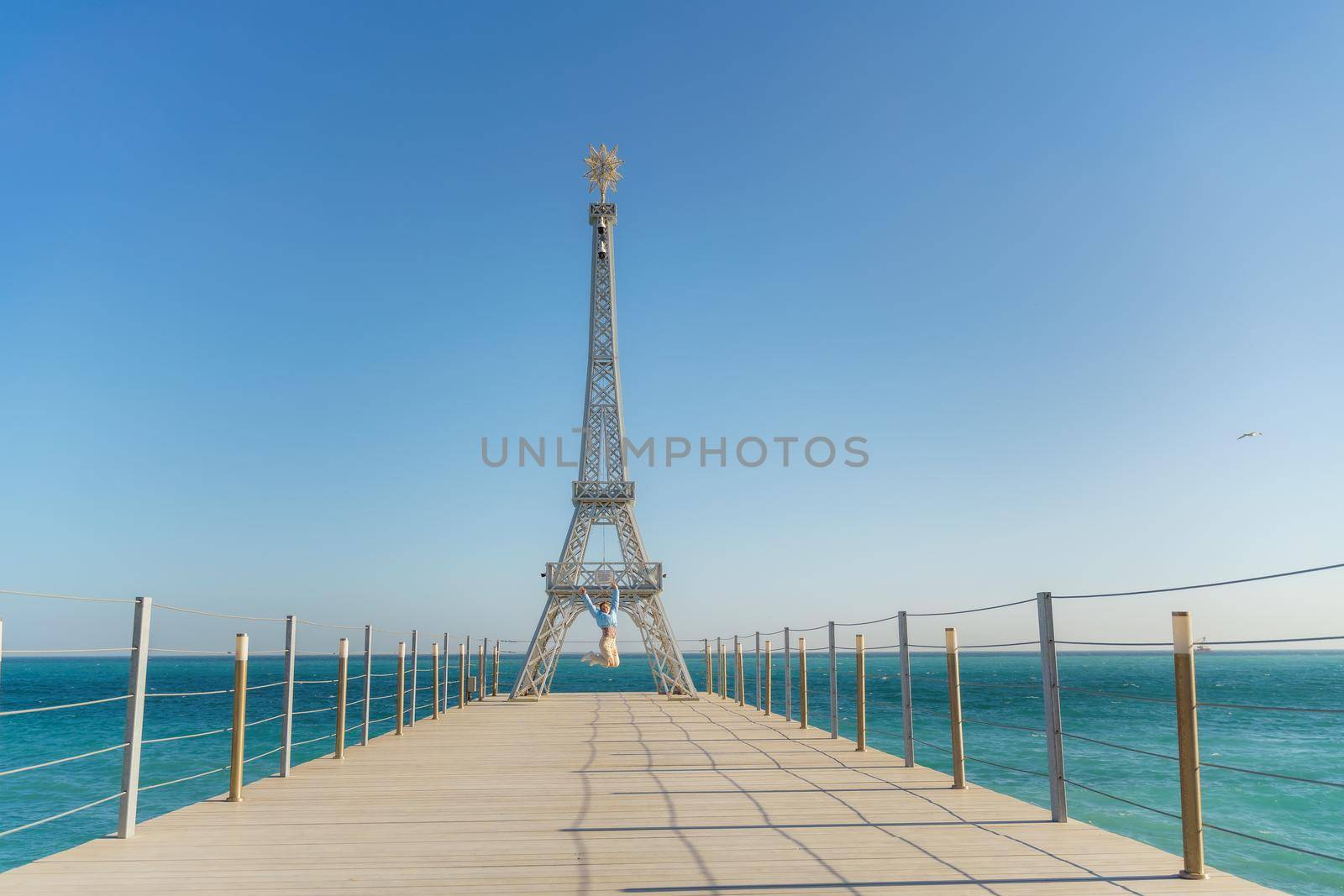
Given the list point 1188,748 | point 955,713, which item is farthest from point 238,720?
point 1188,748

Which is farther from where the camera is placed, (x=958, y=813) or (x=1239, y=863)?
(x=1239, y=863)

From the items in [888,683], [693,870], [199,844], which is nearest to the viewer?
[693,870]

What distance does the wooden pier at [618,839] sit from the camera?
3.40 meters

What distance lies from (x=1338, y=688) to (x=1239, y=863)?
58437 millimetres

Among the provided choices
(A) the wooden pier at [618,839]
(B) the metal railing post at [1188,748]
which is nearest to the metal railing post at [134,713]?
(A) the wooden pier at [618,839]

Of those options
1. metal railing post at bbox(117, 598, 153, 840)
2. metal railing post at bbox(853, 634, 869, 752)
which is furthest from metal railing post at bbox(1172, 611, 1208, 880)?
metal railing post at bbox(117, 598, 153, 840)

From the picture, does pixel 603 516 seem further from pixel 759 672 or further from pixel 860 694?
pixel 860 694

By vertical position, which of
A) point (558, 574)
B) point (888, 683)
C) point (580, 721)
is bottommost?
point (888, 683)

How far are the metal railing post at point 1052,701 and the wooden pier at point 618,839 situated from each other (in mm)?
125

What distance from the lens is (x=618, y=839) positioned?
4.13m

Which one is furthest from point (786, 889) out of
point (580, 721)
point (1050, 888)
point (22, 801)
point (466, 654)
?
point (22, 801)

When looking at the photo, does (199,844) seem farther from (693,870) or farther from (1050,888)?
(1050,888)

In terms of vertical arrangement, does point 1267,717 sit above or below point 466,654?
below

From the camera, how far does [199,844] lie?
161 inches
